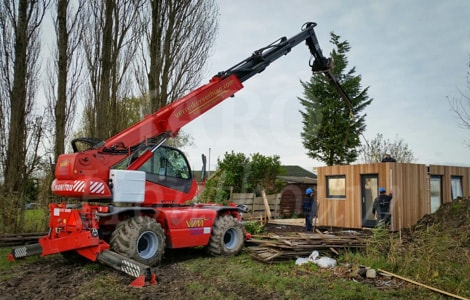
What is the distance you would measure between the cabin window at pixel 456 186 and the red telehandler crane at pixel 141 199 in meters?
10.2

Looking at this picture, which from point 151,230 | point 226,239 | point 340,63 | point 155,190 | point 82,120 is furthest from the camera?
point 340,63

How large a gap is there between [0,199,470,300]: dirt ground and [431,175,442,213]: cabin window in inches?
413

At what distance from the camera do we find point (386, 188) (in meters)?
14.8

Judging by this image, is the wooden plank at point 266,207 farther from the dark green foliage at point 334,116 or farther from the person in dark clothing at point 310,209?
the dark green foliage at point 334,116

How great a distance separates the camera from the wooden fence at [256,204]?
20.6 m

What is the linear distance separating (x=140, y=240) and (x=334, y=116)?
2509 cm

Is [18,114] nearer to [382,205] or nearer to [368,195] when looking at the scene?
[382,205]

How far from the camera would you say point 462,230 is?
10.9m

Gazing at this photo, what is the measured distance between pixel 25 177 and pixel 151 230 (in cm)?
621

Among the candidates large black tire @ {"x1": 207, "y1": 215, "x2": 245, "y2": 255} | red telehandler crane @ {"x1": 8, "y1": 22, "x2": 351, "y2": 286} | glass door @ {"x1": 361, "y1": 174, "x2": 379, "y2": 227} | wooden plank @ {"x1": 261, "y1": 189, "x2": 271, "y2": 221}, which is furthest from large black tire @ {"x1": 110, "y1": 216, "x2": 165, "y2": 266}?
wooden plank @ {"x1": 261, "y1": 189, "x2": 271, "y2": 221}

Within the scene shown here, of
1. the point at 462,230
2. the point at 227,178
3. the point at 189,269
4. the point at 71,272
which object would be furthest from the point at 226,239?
the point at 227,178

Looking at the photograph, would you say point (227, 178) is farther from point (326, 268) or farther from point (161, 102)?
point (326, 268)

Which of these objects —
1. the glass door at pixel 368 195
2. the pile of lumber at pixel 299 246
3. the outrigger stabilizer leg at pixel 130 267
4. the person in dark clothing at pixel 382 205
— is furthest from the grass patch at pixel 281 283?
the glass door at pixel 368 195

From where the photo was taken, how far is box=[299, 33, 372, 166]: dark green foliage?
31.6 m
